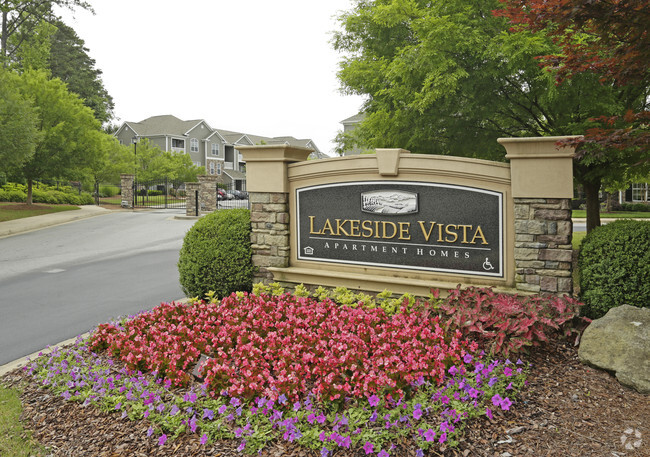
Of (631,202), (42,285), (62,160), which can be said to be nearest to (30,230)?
(62,160)

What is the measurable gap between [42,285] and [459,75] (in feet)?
29.4

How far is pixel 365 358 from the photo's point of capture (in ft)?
14.3

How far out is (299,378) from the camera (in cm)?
416

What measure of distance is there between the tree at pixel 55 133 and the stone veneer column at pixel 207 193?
5809 millimetres

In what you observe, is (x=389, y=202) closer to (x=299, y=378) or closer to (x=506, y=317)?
(x=506, y=317)

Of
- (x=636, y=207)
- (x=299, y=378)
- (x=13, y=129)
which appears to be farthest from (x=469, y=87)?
(x=636, y=207)

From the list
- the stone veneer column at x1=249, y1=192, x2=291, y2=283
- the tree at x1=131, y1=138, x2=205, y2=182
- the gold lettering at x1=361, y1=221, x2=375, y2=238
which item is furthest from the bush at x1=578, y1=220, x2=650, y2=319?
the tree at x1=131, y1=138, x2=205, y2=182

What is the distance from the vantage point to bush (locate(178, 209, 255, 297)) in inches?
274

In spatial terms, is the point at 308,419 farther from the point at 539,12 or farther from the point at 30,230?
the point at 30,230

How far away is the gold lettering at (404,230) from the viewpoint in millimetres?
6312

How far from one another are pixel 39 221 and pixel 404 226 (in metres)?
18.9

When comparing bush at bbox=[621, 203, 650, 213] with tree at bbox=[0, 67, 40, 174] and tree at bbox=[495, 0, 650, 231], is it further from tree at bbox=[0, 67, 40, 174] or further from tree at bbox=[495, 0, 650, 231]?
tree at bbox=[0, 67, 40, 174]

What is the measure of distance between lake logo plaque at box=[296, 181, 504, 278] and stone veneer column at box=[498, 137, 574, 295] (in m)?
0.26

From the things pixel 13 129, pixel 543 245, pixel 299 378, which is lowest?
pixel 299 378
